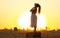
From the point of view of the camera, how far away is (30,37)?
1040 cm

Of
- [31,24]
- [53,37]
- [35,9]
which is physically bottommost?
[53,37]

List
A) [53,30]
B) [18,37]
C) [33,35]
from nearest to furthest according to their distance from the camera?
[33,35] → [18,37] → [53,30]

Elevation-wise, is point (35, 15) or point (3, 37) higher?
point (35, 15)

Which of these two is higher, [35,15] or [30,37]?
[35,15]

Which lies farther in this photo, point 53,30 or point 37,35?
point 53,30

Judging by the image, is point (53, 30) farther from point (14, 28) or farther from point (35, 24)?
point (35, 24)

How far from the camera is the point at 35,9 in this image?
10508mm

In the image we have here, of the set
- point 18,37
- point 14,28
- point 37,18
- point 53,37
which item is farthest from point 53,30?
point 37,18

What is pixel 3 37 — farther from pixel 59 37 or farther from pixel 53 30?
pixel 53 30

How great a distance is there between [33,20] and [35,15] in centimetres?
27

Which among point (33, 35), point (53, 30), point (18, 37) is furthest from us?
point (53, 30)

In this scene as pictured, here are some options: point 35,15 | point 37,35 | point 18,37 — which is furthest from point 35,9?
point 18,37

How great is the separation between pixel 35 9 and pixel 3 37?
353cm

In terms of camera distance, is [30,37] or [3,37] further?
[3,37]
